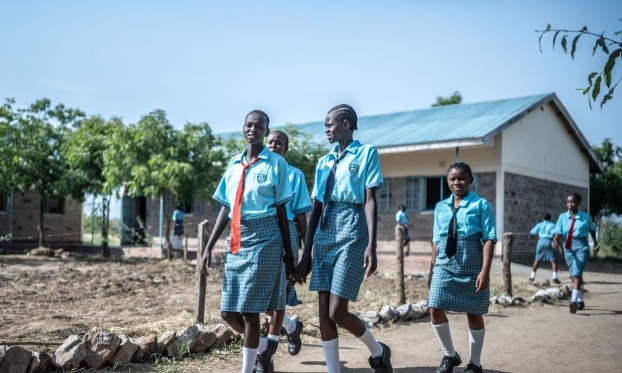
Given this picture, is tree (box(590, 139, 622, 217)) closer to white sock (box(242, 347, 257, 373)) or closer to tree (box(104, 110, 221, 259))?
tree (box(104, 110, 221, 259))

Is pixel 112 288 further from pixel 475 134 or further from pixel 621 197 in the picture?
pixel 621 197

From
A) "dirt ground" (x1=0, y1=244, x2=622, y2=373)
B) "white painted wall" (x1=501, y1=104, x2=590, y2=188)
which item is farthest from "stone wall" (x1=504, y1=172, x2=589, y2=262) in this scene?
"dirt ground" (x1=0, y1=244, x2=622, y2=373)

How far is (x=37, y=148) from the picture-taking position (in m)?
18.1

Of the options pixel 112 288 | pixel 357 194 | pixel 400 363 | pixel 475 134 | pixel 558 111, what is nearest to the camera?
pixel 357 194

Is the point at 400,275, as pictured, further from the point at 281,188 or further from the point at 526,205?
the point at 526,205

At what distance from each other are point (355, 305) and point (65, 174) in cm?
1213

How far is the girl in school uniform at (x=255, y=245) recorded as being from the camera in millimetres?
3908

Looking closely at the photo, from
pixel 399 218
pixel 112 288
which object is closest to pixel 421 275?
pixel 399 218

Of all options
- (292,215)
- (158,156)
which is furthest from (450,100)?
(292,215)

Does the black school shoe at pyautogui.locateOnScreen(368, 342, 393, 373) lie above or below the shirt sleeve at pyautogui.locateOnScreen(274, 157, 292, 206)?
below

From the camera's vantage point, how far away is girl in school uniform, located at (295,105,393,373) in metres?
3.84

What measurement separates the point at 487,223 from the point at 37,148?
16.6 metres


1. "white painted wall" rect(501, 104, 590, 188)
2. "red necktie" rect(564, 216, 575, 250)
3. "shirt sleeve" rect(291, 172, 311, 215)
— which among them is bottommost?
→ "red necktie" rect(564, 216, 575, 250)

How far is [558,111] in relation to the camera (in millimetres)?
19000
